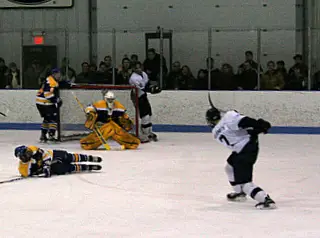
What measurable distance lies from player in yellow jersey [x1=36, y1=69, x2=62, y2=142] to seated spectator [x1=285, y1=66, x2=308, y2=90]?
12.5 ft

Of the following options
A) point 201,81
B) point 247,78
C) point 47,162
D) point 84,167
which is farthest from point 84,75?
point 47,162

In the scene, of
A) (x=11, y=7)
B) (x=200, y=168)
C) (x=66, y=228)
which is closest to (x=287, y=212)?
(x=66, y=228)

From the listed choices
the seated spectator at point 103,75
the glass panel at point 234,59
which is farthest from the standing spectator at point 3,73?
the glass panel at point 234,59

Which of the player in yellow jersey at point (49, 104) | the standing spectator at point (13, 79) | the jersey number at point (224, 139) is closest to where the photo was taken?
the jersey number at point (224, 139)

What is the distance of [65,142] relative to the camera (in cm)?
1152

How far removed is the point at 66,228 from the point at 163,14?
33.6 ft

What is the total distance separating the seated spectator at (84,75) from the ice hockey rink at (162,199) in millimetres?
3697

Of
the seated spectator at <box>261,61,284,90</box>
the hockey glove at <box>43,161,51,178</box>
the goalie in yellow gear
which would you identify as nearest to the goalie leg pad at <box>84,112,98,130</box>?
the goalie in yellow gear

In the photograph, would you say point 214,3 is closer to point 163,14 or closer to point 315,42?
point 163,14

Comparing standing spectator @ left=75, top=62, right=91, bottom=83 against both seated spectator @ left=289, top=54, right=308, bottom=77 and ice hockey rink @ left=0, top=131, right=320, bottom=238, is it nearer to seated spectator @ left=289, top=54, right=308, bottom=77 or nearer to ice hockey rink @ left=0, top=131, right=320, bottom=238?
seated spectator @ left=289, top=54, right=308, bottom=77

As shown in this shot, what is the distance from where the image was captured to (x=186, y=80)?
13.1 m

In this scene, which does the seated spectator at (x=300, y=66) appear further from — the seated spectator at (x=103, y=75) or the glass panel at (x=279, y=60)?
the seated spectator at (x=103, y=75)

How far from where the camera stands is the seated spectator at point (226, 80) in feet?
42.3

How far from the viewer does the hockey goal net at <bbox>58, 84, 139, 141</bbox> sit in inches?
460
